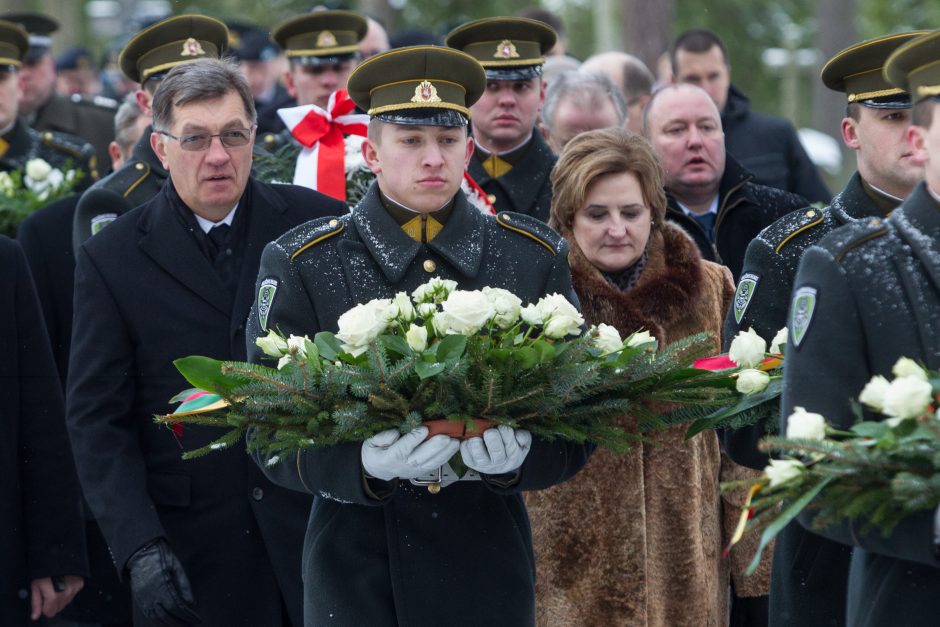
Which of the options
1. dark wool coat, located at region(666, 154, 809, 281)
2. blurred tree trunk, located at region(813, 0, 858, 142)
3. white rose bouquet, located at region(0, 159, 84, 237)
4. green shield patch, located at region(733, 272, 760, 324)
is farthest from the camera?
blurred tree trunk, located at region(813, 0, 858, 142)

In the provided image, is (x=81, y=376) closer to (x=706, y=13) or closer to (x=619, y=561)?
(x=619, y=561)

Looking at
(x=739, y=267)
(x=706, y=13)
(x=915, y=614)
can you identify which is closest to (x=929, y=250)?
(x=915, y=614)

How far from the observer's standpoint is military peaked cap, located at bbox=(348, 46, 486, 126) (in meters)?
4.64

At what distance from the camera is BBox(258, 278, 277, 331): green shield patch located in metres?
4.50

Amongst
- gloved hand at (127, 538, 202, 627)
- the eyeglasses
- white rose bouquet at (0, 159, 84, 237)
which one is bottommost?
gloved hand at (127, 538, 202, 627)

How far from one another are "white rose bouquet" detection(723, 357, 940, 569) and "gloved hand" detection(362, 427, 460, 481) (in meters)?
0.85

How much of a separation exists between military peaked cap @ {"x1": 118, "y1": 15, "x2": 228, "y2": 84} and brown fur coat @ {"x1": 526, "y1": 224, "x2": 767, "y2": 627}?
209cm

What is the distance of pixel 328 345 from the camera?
4.11 metres

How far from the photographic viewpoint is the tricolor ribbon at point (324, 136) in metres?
6.52

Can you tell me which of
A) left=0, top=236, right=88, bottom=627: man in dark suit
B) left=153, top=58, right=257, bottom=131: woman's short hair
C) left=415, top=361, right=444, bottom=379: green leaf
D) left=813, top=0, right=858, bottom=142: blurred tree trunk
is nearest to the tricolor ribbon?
left=153, top=58, right=257, bottom=131: woman's short hair

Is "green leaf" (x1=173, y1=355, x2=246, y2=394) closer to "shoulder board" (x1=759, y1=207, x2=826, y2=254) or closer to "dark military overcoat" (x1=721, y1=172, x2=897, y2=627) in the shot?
"dark military overcoat" (x1=721, y1=172, x2=897, y2=627)

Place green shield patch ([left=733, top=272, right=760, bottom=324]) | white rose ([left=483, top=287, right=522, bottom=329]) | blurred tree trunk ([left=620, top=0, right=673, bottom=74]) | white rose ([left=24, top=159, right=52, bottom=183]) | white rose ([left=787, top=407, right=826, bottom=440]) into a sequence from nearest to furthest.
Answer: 1. white rose ([left=787, top=407, right=826, bottom=440])
2. white rose ([left=483, top=287, right=522, bottom=329])
3. green shield patch ([left=733, top=272, right=760, bottom=324])
4. white rose ([left=24, top=159, right=52, bottom=183])
5. blurred tree trunk ([left=620, top=0, right=673, bottom=74])

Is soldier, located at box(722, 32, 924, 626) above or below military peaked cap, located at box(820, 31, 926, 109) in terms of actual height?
below

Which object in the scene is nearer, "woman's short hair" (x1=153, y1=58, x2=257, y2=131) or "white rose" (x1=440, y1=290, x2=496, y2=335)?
"white rose" (x1=440, y1=290, x2=496, y2=335)
